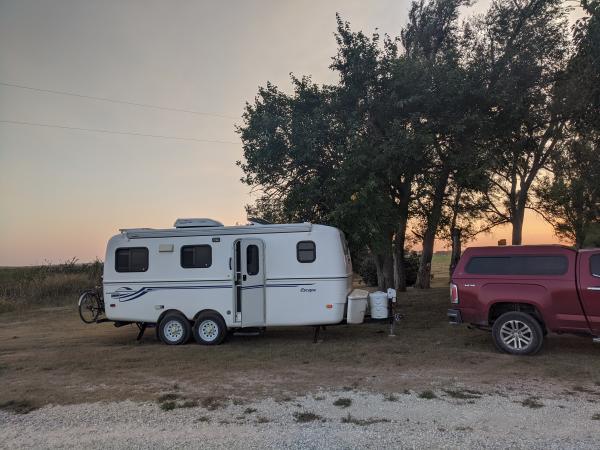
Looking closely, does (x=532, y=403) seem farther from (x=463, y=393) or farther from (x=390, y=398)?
(x=390, y=398)

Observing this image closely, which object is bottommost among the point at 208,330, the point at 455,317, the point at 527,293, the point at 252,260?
the point at 208,330

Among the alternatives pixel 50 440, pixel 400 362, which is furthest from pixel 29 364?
pixel 400 362

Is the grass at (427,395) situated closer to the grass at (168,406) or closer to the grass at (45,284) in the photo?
the grass at (168,406)

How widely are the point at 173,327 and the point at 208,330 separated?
0.80 metres

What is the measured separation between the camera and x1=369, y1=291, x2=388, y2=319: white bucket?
11.1 metres

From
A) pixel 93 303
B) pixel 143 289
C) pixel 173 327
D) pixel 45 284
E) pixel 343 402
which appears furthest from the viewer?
pixel 45 284

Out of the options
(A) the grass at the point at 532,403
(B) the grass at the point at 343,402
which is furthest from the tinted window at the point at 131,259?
(A) the grass at the point at 532,403

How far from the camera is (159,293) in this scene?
1106cm

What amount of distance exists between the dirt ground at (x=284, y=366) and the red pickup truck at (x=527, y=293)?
53 centimetres


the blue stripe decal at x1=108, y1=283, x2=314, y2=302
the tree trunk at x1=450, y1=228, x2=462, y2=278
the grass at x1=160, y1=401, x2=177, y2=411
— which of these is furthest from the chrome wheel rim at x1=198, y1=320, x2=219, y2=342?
the tree trunk at x1=450, y1=228, x2=462, y2=278

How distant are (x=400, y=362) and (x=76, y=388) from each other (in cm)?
532

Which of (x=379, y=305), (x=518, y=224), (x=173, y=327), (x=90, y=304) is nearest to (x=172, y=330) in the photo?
(x=173, y=327)

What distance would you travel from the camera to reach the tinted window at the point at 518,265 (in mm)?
8992

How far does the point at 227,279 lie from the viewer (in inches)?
424
